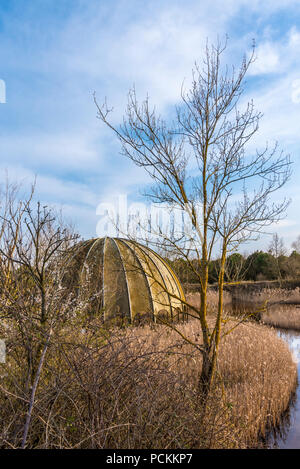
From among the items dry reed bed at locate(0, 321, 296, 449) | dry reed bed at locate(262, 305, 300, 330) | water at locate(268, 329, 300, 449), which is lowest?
water at locate(268, 329, 300, 449)

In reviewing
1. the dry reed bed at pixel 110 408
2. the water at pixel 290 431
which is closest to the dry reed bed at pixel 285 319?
the water at pixel 290 431

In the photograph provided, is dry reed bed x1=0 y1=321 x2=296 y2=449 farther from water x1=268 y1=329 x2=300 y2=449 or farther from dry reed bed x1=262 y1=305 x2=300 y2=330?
dry reed bed x1=262 y1=305 x2=300 y2=330

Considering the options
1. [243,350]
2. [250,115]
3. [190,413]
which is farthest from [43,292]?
[243,350]

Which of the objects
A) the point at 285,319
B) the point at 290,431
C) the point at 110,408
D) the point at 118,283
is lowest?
the point at 290,431

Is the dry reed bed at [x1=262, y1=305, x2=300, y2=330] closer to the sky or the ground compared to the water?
closer to the sky

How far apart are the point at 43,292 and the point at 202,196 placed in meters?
3.17

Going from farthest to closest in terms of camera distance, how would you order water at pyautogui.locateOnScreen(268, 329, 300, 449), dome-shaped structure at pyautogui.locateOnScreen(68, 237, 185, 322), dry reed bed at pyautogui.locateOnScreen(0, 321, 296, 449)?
dome-shaped structure at pyautogui.locateOnScreen(68, 237, 185, 322)
water at pyautogui.locateOnScreen(268, 329, 300, 449)
dry reed bed at pyautogui.locateOnScreen(0, 321, 296, 449)

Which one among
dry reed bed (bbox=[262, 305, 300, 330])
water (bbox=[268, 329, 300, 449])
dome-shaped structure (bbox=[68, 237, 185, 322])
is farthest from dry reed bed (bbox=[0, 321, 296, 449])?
dry reed bed (bbox=[262, 305, 300, 330])

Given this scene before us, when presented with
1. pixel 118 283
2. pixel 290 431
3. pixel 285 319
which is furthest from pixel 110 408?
pixel 285 319

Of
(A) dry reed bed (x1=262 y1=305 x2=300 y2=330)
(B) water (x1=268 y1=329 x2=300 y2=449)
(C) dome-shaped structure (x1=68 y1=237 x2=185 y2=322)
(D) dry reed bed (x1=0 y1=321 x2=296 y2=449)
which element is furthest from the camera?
(A) dry reed bed (x1=262 y1=305 x2=300 y2=330)

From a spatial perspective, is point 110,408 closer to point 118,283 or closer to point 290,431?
point 290,431

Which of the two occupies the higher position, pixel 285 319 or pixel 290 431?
pixel 285 319

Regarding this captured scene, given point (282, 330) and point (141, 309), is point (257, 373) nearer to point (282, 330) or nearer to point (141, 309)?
point (141, 309)

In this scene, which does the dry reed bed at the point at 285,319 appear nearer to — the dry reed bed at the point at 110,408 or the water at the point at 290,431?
the water at the point at 290,431
